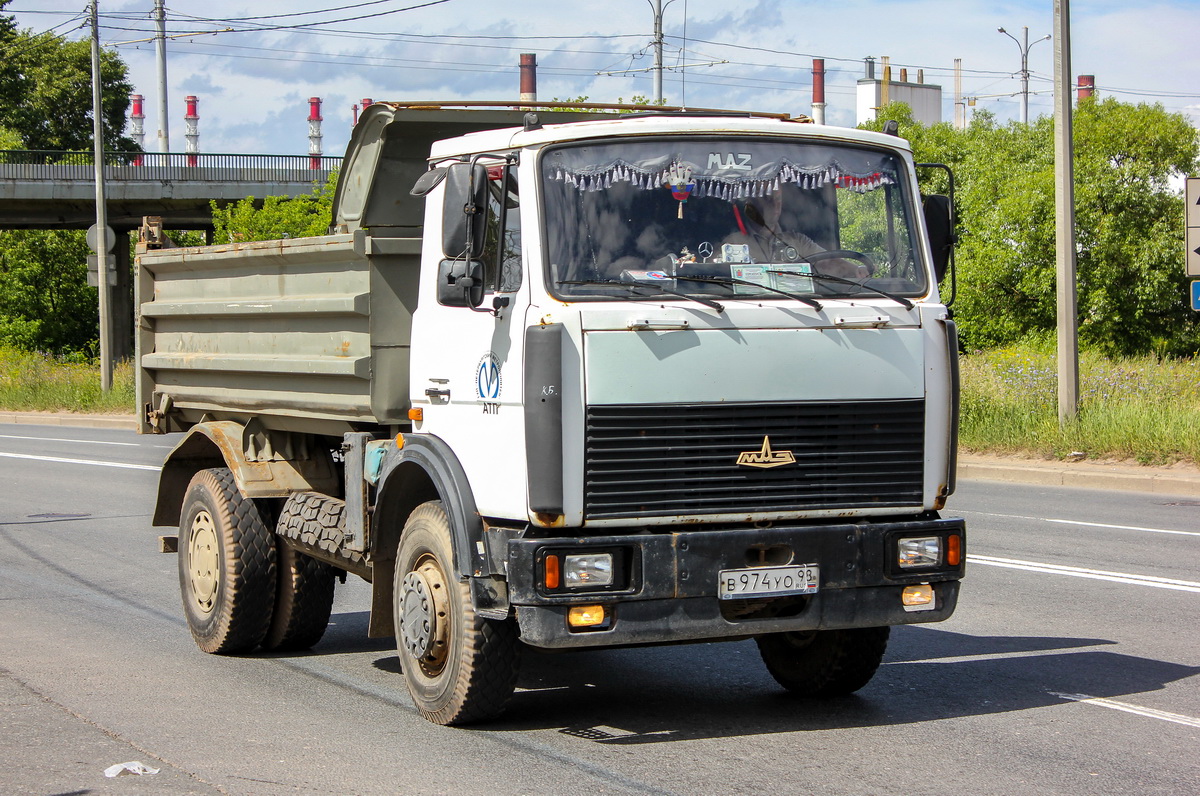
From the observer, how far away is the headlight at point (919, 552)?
5.99 metres

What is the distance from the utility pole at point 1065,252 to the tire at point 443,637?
46.1 feet

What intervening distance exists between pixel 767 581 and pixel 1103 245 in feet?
98.1

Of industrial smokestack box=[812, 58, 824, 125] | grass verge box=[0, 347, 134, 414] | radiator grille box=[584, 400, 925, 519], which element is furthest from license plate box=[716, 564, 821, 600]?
industrial smokestack box=[812, 58, 824, 125]

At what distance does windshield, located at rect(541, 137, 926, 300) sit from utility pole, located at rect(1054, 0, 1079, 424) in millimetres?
13262

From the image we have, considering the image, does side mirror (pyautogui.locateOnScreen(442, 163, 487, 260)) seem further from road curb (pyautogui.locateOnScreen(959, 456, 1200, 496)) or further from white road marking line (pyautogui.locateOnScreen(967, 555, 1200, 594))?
road curb (pyautogui.locateOnScreen(959, 456, 1200, 496))

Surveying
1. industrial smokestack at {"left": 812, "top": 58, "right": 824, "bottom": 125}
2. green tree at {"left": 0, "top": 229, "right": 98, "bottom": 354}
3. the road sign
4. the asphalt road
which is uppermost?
industrial smokestack at {"left": 812, "top": 58, "right": 824, "bottom": 125}

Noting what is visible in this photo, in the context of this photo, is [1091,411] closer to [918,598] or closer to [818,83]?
[918,598]

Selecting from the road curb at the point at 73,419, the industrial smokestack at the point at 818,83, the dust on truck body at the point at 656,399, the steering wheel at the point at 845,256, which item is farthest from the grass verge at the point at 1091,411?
the industrial smokestack at the point at 818,83

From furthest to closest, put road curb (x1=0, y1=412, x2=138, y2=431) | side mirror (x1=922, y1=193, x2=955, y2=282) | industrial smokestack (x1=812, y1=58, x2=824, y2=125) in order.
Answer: industrial smokestack (x1=812, y1=58, x2=824, y2=125), road curb (x1=0, y1=412, x2=138, y2=431), side mirror (x1=922, y1=193, x2=955, y2=282)

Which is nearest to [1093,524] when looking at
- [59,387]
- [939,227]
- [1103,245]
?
[939,227]

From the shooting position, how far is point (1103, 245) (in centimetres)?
3331

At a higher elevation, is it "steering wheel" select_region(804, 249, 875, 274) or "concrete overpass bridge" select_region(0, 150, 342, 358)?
"concrete overpass bridge" select_region(0, 150, 342, 358)

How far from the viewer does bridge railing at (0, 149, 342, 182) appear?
47.9 m

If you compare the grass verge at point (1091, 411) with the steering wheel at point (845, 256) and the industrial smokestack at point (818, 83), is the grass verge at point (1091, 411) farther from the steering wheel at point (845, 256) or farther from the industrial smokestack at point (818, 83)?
the industrial smokestack at point (818, 83)
